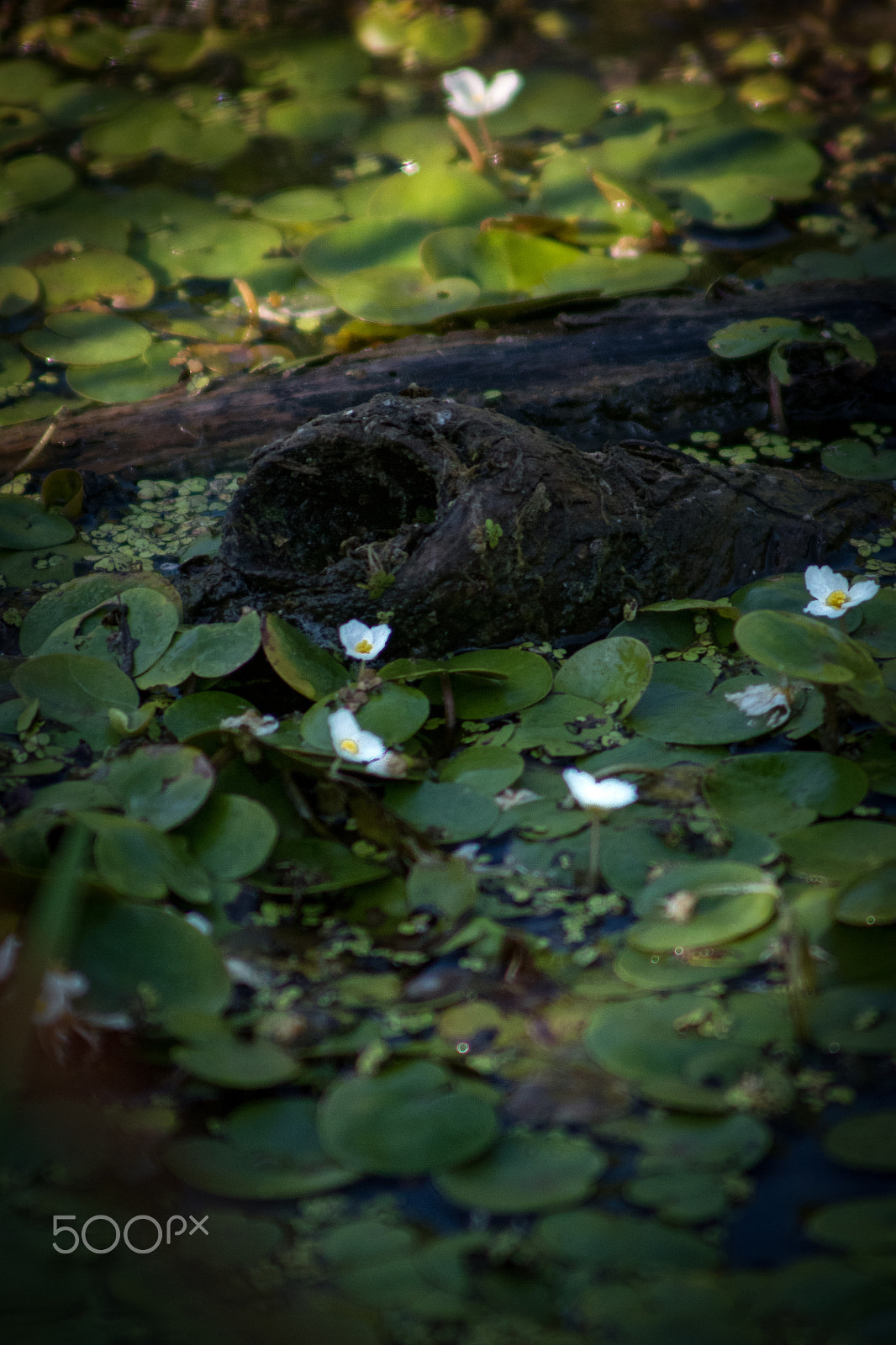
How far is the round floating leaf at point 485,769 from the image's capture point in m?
1.91

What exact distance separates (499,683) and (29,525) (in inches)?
52.2

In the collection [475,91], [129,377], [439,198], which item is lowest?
[129,377]

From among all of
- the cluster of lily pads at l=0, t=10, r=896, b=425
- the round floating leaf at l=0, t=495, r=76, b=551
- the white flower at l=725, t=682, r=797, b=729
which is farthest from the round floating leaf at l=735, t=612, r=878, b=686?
the round floating leaf at l=0, t=495, r=76, b=551

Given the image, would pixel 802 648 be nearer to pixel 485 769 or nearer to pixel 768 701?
pixel 768 701

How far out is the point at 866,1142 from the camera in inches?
53.1

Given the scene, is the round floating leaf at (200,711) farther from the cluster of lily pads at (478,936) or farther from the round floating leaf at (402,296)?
the round floating leaf at (402,296)

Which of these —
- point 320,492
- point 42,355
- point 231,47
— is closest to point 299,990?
point 320,492

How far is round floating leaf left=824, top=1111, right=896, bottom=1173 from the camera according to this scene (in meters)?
1.33

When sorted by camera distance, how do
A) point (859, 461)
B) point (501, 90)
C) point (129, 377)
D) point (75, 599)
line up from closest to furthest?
1. point (75, 599)
2. point (859, 461)
3. point (129, 377)
4. point (501, 90)

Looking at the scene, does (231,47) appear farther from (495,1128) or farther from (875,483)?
(495,1128)

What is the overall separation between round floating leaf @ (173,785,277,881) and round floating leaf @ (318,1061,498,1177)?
430 mm

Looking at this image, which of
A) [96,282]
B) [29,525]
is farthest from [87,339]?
[29,525]

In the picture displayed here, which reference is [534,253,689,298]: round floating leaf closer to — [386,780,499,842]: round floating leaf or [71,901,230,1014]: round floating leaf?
[386,780,499,842]: round floating leaf

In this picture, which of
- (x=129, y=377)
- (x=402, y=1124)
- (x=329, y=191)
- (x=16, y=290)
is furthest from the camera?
(x=329, y=191)
